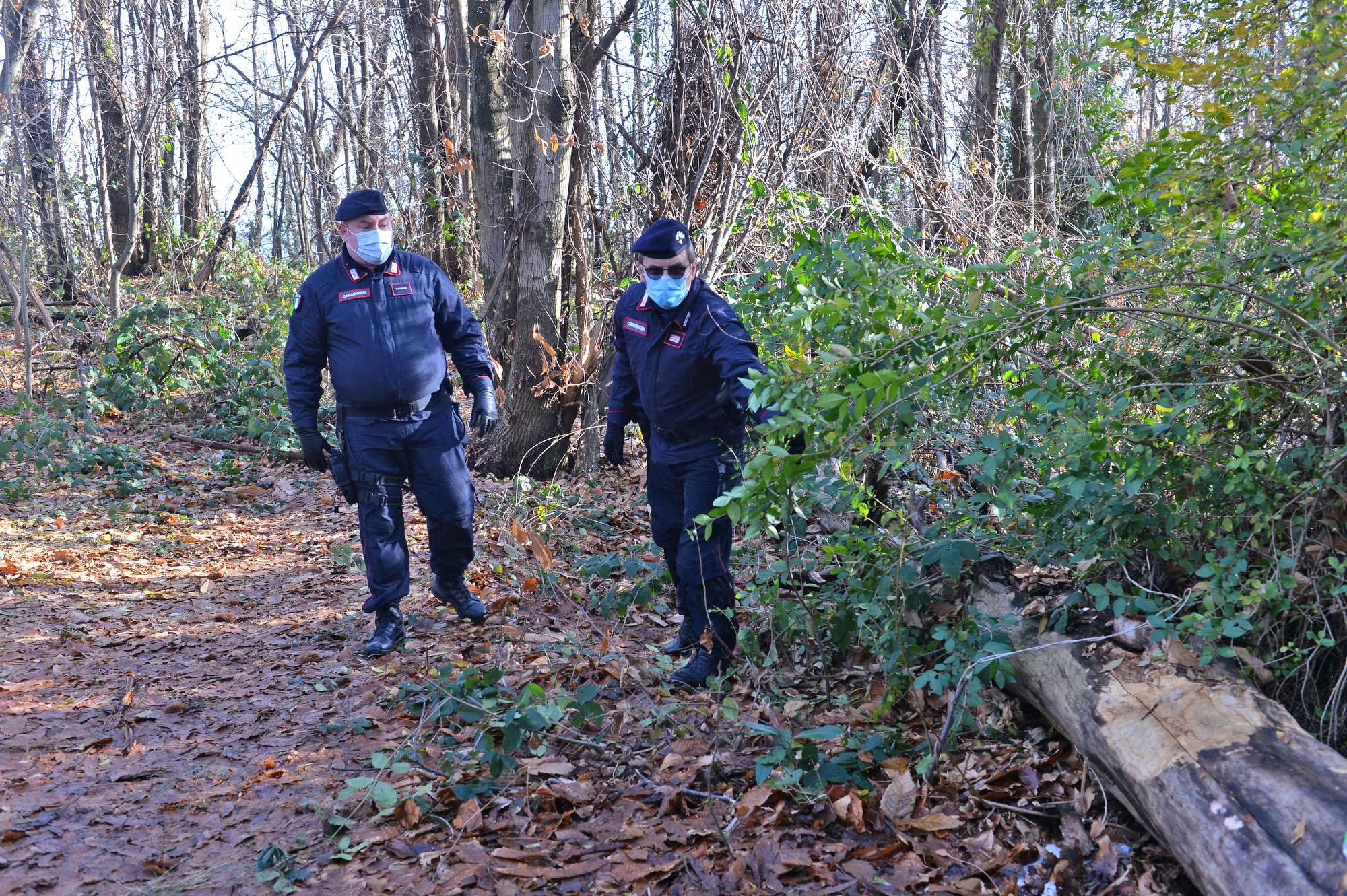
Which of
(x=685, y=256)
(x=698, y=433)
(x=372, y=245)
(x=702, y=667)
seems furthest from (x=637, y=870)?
(x=372, y=245)

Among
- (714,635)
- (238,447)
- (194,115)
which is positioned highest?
(194,115)

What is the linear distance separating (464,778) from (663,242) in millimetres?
2372

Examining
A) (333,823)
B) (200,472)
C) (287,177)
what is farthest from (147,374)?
(287,177)

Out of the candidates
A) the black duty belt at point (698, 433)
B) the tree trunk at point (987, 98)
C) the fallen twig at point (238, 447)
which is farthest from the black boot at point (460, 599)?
the tree trunk at point (987, 98)

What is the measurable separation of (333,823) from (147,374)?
916cm

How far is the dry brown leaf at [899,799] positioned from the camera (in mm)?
3297

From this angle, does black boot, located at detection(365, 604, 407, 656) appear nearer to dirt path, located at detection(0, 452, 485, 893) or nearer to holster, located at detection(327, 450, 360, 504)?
dirt path, located at detection(0, 452, 485, 893)

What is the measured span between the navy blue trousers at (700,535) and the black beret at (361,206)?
1.88 metres

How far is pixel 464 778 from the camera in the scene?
12.0 ft

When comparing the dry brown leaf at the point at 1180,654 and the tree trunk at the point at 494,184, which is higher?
the tree trunk at the point at 494,184

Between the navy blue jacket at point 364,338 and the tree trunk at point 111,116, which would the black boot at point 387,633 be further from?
the tree trunk at point 111,116

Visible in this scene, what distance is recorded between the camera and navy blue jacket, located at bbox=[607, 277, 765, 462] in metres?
4.41

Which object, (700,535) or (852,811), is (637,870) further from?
(700,535)

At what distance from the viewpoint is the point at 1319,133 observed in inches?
124
